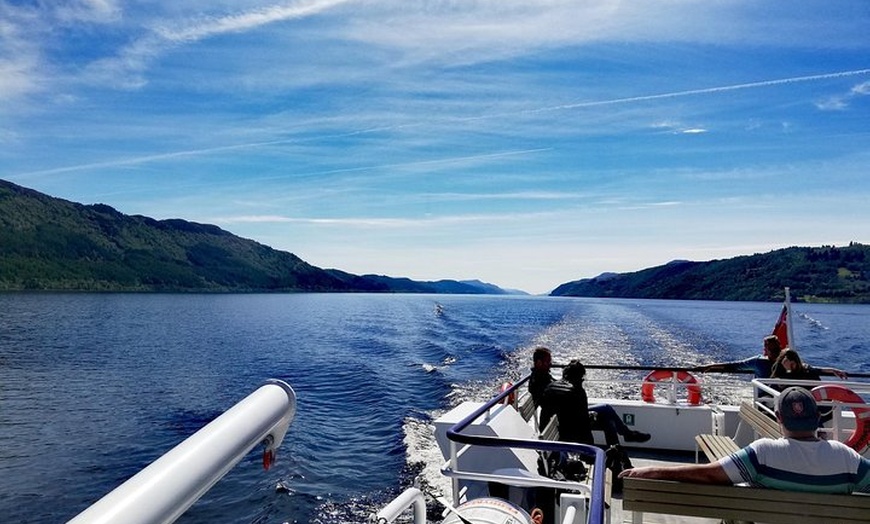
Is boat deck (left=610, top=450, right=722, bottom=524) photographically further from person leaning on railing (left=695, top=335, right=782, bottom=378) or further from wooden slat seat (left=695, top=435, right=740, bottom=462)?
person leaning on railing (left=695, top=335, right=782, bottom=378)

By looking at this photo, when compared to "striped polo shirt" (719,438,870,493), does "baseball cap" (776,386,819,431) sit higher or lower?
higher

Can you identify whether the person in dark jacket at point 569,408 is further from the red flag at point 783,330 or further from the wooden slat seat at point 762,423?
the red flag at point 783,330

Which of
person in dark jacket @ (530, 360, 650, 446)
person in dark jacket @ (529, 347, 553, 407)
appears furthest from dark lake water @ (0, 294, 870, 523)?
person in dark jacket @ (530, 360, 650, 446)

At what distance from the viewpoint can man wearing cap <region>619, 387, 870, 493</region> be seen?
129 inches

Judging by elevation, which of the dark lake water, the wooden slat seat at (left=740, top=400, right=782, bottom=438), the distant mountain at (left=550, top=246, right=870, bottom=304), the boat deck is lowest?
the dark lake water

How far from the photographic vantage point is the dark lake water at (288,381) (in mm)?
12016

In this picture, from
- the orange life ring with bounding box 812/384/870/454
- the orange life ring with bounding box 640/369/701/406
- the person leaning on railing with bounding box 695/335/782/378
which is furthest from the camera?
the orange life ring with bounding box 640/369/701/406

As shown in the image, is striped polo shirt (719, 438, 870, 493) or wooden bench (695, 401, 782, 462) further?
wooden bench (695, 401, 782, 462)

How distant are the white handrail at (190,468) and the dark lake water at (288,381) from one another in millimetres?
9887

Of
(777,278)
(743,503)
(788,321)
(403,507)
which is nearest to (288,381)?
(788,321)

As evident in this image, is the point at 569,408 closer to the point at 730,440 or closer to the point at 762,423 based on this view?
the point at 730,440

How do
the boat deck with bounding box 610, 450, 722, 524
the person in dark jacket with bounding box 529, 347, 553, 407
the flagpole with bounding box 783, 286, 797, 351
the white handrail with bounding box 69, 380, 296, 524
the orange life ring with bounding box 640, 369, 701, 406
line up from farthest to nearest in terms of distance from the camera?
the flagpole with bounding box 783, 286, 797, 351 → the orange life ring with bounding box 640, 369, 701, 406 → the person in dark jacket with bounding box 529, 347, 553, 407 → the boat deck with bounding box 610, 450, 722, 524 → the white handrail with bounding box 69, 380, 296, 524

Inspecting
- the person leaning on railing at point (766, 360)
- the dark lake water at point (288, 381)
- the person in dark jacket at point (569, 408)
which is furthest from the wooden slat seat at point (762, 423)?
the dark lake water at point (288, 381)

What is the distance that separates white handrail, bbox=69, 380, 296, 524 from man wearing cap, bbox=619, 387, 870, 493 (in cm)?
266
